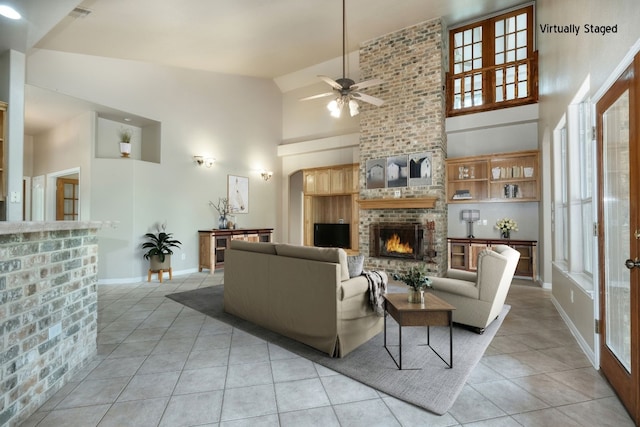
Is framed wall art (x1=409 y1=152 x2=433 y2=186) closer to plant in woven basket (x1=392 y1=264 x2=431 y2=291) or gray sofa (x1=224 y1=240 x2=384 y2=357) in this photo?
gray sofa (x1=224 y1=240 x2=384 y2=357)

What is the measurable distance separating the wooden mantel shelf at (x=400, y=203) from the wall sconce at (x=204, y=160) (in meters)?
3.43

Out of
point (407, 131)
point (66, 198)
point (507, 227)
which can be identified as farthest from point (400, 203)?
point (66, 198)

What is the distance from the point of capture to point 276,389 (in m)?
2.23

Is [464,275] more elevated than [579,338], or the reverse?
[464,275]

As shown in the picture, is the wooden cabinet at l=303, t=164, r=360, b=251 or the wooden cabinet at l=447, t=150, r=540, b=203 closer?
the wooden cabinet at l=447, t=150, r=540, b=203

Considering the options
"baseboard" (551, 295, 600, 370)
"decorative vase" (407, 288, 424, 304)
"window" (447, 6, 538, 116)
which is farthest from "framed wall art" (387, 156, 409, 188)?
"decorative vase" (407, 288, 424, 304)

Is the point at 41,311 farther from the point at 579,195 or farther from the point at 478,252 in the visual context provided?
the point at 478,252

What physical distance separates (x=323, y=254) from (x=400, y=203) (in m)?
3.77

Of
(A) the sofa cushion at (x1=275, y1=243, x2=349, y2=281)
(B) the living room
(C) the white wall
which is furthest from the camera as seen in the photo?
(C) the white wall

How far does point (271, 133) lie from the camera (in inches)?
346

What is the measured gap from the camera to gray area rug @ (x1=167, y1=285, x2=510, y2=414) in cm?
217

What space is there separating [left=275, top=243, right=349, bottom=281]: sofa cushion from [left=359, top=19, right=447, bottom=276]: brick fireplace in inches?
144

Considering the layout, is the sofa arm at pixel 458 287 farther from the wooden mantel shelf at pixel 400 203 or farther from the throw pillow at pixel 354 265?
the wooden mantel shelf at pixel 400 203

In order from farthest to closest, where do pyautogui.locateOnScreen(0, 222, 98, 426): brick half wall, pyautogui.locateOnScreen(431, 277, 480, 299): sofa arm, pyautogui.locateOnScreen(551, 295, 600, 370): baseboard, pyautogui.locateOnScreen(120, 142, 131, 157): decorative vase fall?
pyautogui.locateOnScreen(120, 142, 131, 157): decorative vase → pyautogui.locateOnScreen(431, 277, 480, 299): sofa arm → pyautogui.locateOnScreen(551, 295, 600, 370): baseboard → pyautogui.locateOnScreen(0, 222, 98, 426): brick half wall
